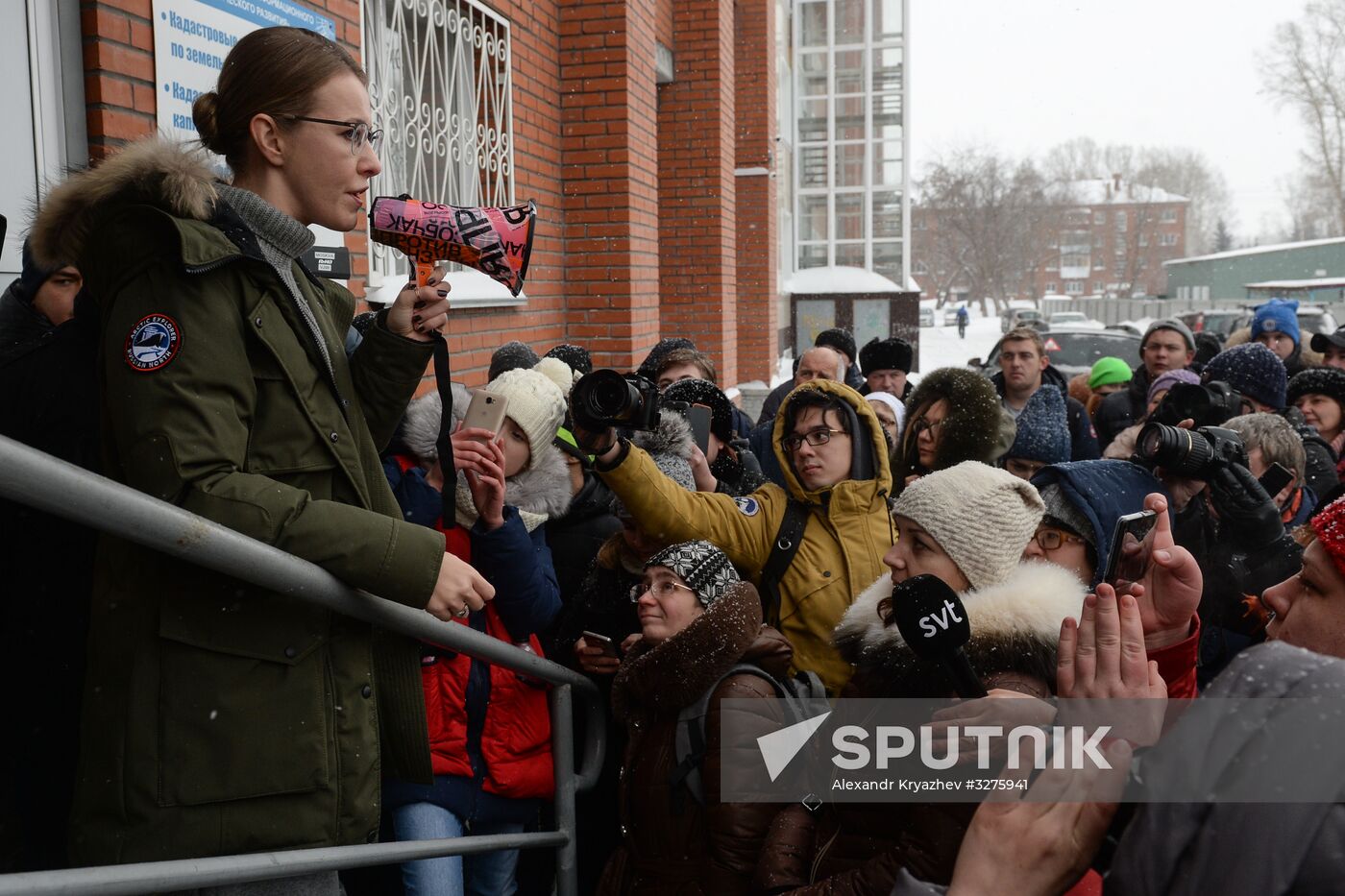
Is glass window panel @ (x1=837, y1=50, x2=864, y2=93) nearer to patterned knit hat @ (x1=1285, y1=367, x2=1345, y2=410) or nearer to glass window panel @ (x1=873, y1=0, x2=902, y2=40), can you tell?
glass window panel @ (x1=873, y1=0, x2=902, y2=40)

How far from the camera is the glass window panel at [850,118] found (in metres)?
21.2

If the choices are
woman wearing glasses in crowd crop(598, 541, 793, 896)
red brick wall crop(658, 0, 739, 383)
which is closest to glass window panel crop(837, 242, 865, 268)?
red brick wall crop(658, 0, 739, 383)

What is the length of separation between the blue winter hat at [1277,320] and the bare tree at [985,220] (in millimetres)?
44394

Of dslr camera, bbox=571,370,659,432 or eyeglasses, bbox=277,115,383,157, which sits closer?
eyeglasses, bbox=277,115,383,157

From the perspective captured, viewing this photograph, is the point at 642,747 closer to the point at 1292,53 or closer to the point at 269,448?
the point at 269,448

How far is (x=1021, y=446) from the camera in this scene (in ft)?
13.9

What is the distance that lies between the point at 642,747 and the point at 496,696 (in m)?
0.37

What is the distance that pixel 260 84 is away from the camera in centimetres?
172

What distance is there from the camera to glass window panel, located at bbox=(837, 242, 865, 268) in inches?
838

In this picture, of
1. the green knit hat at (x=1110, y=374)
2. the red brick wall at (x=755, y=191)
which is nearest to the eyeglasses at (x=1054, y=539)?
the green knit hat at (x=1110, y=374)

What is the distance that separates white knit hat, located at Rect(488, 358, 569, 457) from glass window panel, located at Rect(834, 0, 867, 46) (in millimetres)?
20266

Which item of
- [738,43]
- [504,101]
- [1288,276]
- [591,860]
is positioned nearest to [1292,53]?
[1288,276]

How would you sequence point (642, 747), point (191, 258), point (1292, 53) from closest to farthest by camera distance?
point (191, 258) → point (642, 747) → point (1292, 53)

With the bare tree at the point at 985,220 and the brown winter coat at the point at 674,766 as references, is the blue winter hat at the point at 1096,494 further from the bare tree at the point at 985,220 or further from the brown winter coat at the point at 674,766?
the bare tree at the point at 985,220
